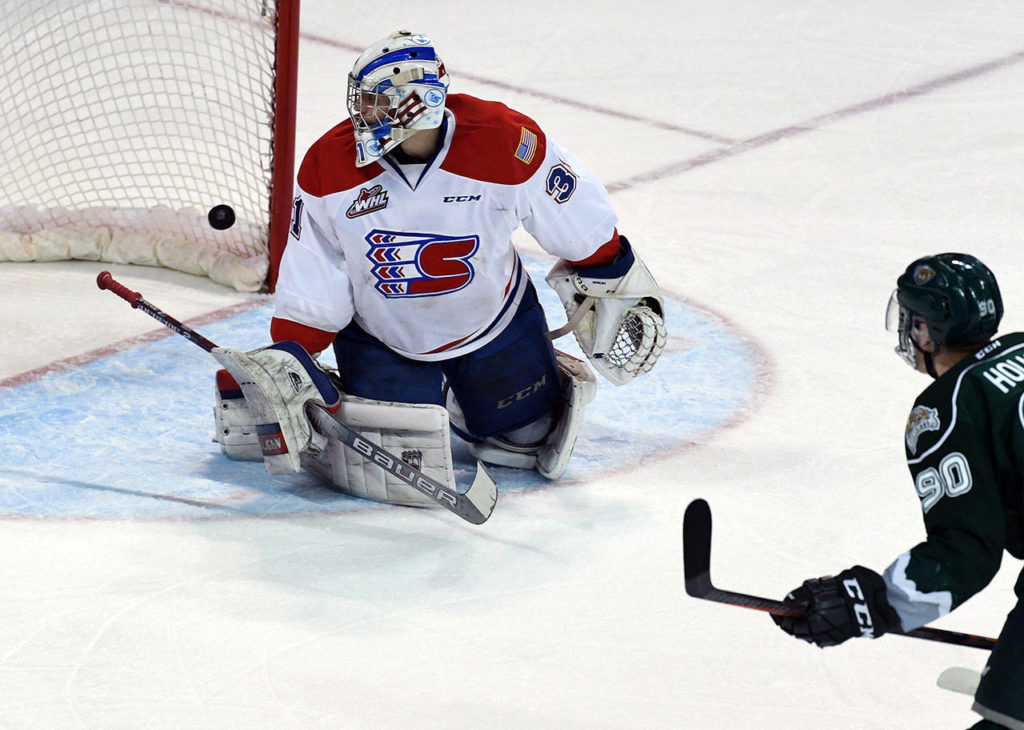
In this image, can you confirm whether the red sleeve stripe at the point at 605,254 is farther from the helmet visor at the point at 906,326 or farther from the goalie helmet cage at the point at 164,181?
the goalie helmet cage at the point at 164,181

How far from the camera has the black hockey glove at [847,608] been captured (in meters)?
1.97

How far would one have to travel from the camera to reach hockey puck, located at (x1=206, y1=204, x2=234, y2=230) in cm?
421

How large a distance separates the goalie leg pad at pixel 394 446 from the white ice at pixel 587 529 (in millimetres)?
60

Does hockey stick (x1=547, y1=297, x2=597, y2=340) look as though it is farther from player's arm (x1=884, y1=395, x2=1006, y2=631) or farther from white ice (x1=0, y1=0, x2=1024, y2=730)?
player's arm (x1=884, y1=395, x2=1006, y2=631)

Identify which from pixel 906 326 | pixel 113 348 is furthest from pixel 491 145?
pixel 113 348

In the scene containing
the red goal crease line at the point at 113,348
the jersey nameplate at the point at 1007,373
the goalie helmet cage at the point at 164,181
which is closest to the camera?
→ the jersey nameplate at the point at 1007,373

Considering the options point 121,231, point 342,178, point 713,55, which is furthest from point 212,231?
point 713,55

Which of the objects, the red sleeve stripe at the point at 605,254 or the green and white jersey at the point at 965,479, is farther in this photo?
the red sleeve stripe at the point at 605,254

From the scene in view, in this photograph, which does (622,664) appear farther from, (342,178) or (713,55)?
(713,55)

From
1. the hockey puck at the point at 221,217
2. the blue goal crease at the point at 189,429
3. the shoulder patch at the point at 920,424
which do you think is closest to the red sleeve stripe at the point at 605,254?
the blue goal crease at the point at 189,429

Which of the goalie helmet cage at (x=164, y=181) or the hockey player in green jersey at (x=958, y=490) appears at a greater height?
the hockey player in green jersey at (x=958, y=490)

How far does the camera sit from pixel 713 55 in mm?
6418

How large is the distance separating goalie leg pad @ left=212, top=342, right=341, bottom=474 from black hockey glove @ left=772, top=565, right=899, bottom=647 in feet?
4.00

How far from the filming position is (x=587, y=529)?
302 cm
